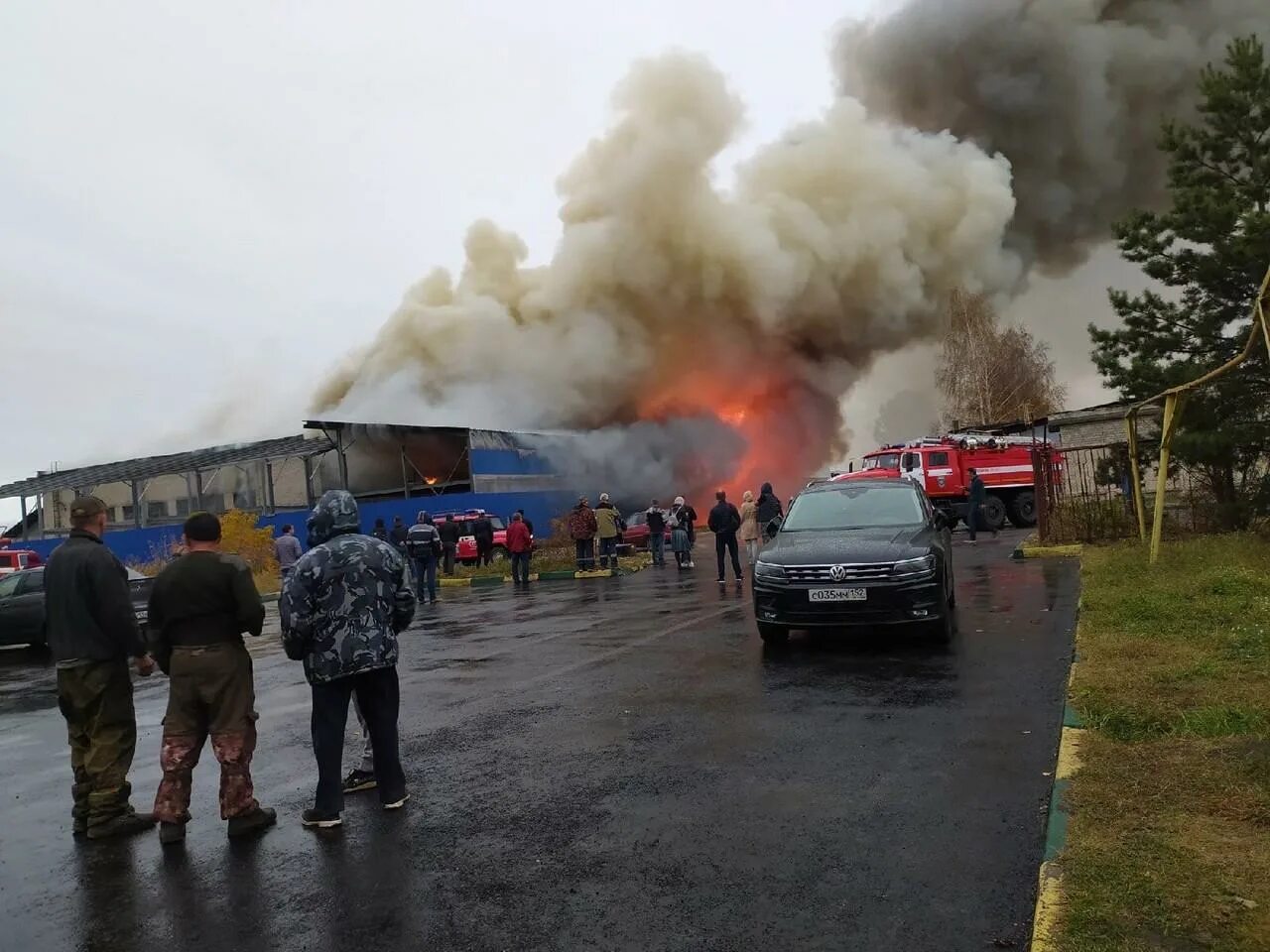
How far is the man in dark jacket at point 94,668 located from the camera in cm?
476

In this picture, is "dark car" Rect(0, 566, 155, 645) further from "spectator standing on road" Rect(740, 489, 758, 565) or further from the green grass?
the green grass

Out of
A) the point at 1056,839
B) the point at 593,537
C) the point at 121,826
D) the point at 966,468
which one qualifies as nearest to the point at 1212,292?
the point at 966,468

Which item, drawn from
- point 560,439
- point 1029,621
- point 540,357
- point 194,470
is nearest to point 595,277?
point 540,357

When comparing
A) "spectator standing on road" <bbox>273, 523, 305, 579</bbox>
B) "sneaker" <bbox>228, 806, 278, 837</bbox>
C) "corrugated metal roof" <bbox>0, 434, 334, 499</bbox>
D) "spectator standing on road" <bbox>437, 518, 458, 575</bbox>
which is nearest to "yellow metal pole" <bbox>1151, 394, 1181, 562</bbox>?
"sneaker" <bbox>228, 806, 278, 837</bbox>

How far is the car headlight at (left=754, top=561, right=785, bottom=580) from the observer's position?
8.12 metres

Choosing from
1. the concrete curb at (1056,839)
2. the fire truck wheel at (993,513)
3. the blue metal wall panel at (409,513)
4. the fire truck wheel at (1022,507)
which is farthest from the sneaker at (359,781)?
the blue metal wall panel at (409,513)

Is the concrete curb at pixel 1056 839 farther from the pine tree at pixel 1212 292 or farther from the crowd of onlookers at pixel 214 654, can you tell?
the pine tree at pixel 1212 292

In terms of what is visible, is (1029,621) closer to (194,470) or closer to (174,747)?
(174,747)

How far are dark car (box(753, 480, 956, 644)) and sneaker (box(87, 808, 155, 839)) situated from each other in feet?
16.2

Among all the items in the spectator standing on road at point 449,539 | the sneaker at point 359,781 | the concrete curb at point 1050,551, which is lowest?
the concrete curb at point 1050,551

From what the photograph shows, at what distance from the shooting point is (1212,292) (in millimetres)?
14250

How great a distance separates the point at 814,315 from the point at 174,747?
28.9 meters

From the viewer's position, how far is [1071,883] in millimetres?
3143

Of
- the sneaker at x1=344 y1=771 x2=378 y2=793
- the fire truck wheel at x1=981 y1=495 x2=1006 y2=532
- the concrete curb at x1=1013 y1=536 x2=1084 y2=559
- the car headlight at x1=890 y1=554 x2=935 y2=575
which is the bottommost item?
the concrete curb at x1=1013 y1=536 x2=1084 y2=559
